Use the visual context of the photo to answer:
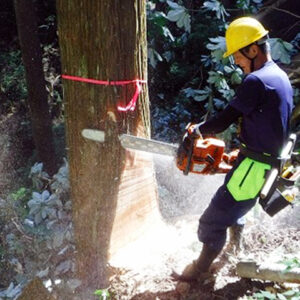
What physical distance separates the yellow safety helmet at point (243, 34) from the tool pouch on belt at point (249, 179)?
0.70 meters

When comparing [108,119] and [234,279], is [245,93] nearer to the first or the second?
[108,119]

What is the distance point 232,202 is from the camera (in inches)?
93.4

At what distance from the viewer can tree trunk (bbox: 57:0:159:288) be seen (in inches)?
91.7

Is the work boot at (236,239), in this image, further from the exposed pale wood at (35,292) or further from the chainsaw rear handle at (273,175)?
the exposed pale wood at (35,292)

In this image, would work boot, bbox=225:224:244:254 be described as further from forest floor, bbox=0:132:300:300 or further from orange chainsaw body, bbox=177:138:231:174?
orange chainsaw body, bbox=177:138:231:174

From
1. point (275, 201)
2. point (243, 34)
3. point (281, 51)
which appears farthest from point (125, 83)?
point (281, 51)

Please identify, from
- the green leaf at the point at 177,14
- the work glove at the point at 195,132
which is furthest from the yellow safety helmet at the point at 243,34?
the green leaf at the point at 177,14

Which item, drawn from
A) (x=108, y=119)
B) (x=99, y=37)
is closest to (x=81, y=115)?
(x=108, y=119)

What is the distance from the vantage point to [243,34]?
86.2 inches

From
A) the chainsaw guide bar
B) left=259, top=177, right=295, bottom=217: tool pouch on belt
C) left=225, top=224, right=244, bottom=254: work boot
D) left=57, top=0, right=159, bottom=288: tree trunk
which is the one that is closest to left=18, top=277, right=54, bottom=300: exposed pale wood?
left=57, top=0, right=159, bottom=288: tree trunk

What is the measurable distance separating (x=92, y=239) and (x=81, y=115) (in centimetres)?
97

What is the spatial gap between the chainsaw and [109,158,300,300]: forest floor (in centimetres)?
73

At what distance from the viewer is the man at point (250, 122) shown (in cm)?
212

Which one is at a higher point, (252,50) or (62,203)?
(252,50)
